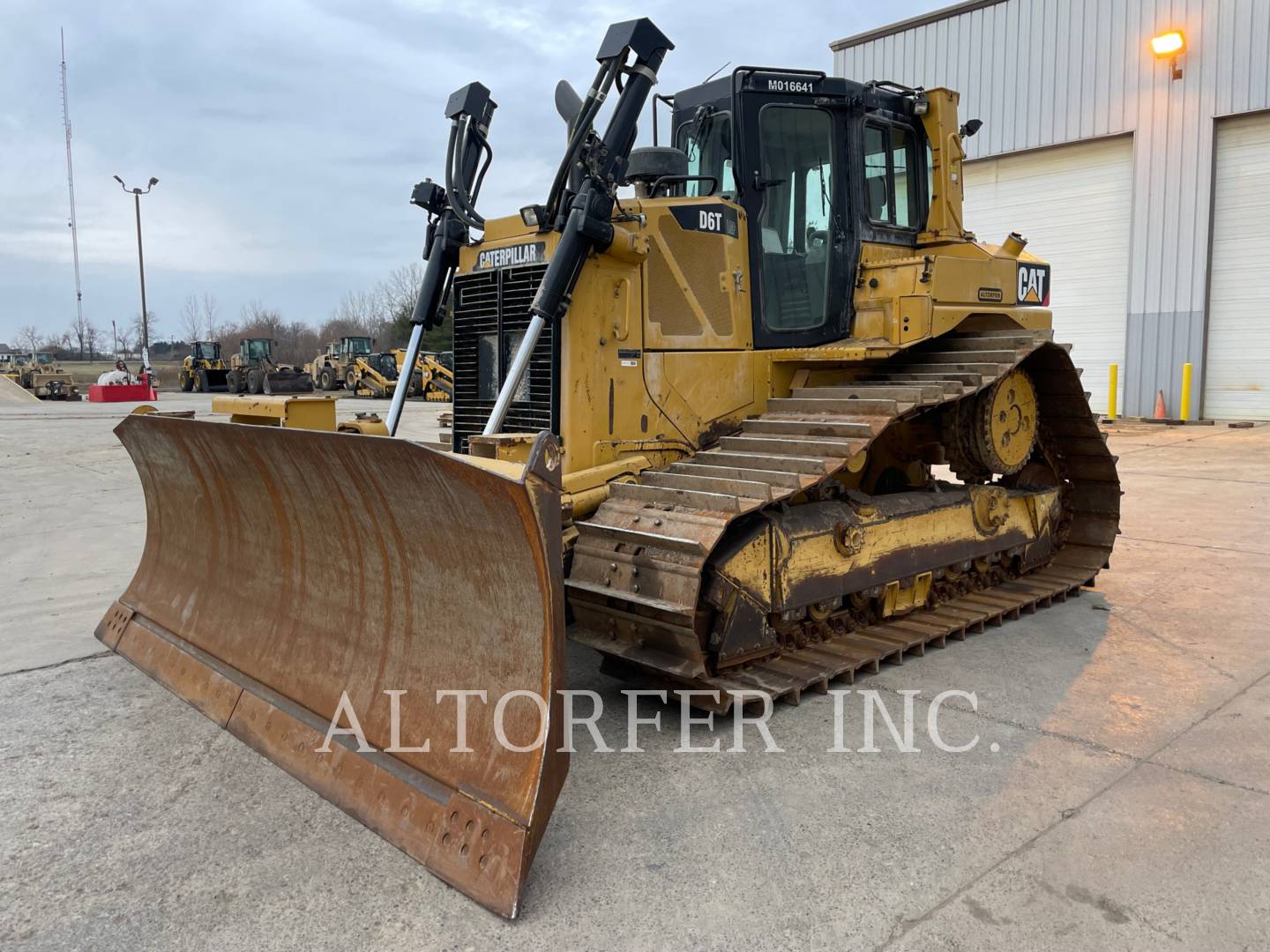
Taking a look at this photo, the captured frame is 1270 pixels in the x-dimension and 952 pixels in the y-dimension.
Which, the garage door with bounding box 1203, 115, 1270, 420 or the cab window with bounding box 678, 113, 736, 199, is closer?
the cab window with bounding box 678, 113, 736, 199

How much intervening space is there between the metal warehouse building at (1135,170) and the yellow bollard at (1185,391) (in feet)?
0.60

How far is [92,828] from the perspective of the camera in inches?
131

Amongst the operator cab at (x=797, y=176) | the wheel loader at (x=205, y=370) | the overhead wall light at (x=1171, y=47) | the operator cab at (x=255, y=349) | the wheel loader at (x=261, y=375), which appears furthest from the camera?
the wheel loader at (x=205, y=370)

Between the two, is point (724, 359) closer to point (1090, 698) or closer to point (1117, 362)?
point (1090, 698)

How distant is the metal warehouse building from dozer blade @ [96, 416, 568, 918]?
17.0m

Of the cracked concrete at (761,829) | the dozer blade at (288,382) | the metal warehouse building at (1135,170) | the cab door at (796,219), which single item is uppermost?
the metal warehouse building at (1135,170)

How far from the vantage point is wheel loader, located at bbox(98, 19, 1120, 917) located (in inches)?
128

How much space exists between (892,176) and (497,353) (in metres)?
2.70

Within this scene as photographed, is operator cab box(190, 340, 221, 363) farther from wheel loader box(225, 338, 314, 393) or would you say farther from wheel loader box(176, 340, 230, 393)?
wheel loader box(225, 338, 314, 393)

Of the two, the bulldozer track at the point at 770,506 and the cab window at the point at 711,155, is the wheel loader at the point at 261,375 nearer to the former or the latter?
the cab window at the point at 711,155

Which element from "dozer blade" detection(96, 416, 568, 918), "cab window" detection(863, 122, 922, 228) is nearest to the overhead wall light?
"cab window" detection(863, 122, 922, 228)

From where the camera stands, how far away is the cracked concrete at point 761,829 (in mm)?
2727

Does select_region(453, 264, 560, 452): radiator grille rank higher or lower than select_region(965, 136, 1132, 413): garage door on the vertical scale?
lower

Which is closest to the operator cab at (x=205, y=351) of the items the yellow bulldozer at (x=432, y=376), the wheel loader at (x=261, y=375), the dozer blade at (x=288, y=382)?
the wheel loader at (x=261, y=375)
